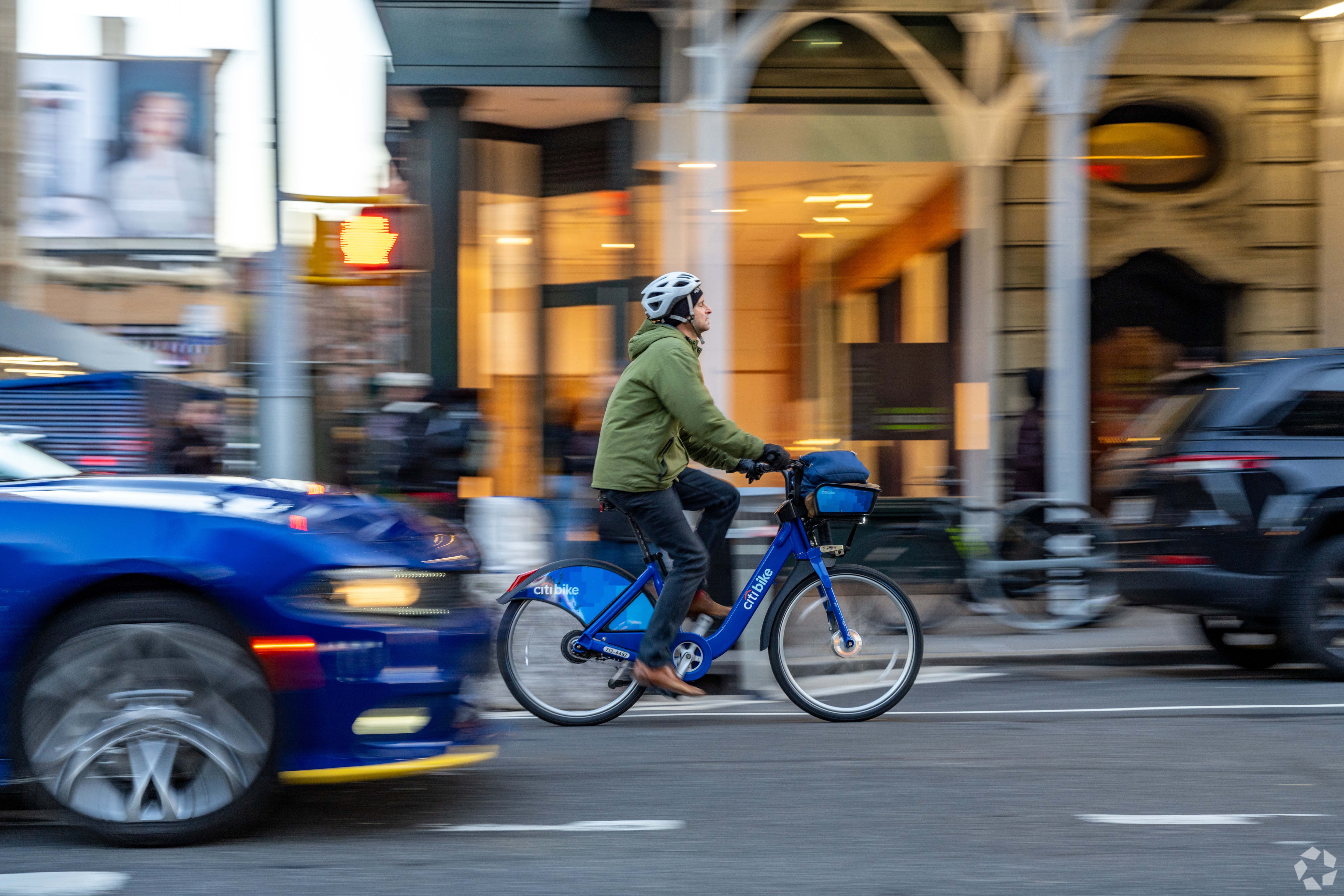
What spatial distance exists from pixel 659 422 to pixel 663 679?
104cm

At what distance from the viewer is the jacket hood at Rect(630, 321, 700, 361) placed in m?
5.58

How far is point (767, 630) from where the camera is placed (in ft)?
18.9

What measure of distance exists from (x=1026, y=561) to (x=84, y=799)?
6.86 meters

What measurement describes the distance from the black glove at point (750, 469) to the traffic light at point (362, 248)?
14.1 feet

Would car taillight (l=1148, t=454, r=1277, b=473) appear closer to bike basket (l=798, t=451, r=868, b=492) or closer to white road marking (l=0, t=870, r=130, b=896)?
bike basket (l=798, t=451, r=868, b=492)

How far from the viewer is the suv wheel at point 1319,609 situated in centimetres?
678

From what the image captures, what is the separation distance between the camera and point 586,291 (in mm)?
13750

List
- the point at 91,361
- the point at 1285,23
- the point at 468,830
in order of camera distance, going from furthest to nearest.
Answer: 1. the point at 91,361
2. the point at 1285,23
3. the point at 468,830

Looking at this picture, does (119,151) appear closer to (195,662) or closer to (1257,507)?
(1257,507)

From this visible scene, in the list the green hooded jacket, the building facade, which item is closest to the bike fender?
the green hooded jacket

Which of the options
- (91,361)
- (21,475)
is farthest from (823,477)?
(91,361)

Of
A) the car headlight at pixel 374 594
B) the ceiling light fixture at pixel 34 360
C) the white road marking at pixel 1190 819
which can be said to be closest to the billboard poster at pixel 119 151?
the ceiling light fixture at pixel 34 360

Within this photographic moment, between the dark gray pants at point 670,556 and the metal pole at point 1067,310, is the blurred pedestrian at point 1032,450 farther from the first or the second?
the dark gray pants at point 670,556

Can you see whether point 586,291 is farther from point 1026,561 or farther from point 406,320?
point 1026,561
